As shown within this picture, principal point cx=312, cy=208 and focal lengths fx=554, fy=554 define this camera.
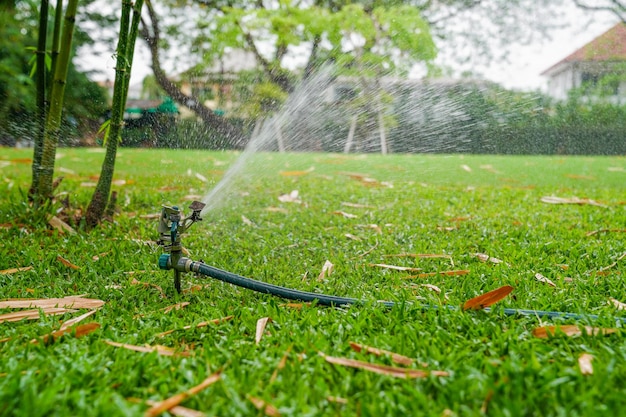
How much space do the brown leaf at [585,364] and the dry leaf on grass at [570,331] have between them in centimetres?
14

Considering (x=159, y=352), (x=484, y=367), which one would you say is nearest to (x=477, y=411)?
(x=484, y=367)

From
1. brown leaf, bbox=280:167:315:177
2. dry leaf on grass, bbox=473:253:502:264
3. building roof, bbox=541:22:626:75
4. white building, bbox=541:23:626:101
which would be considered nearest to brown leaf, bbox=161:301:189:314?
dry leaf on grass, bbox=473:253:502:264

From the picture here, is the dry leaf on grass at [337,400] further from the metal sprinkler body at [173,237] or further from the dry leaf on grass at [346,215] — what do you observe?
the dry leaf on grass at [346,215]

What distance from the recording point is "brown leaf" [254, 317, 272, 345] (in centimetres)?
142

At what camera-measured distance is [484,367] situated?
3.99 ft

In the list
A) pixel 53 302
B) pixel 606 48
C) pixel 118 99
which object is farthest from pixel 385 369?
pixel 606 48

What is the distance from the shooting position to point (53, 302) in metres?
1.67

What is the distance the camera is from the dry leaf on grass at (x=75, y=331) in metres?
1.39

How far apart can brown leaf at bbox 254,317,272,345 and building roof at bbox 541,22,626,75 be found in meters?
9.66

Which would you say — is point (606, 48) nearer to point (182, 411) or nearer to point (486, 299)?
point (486, 299)

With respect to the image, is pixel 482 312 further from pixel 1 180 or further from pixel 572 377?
pixel 1 180

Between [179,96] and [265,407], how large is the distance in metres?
9.09

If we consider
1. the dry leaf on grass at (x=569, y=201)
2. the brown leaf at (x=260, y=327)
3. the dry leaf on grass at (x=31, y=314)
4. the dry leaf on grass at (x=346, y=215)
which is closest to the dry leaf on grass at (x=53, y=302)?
the dry leaf on grass at (x=31, y=314)

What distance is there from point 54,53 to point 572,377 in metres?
2.68
